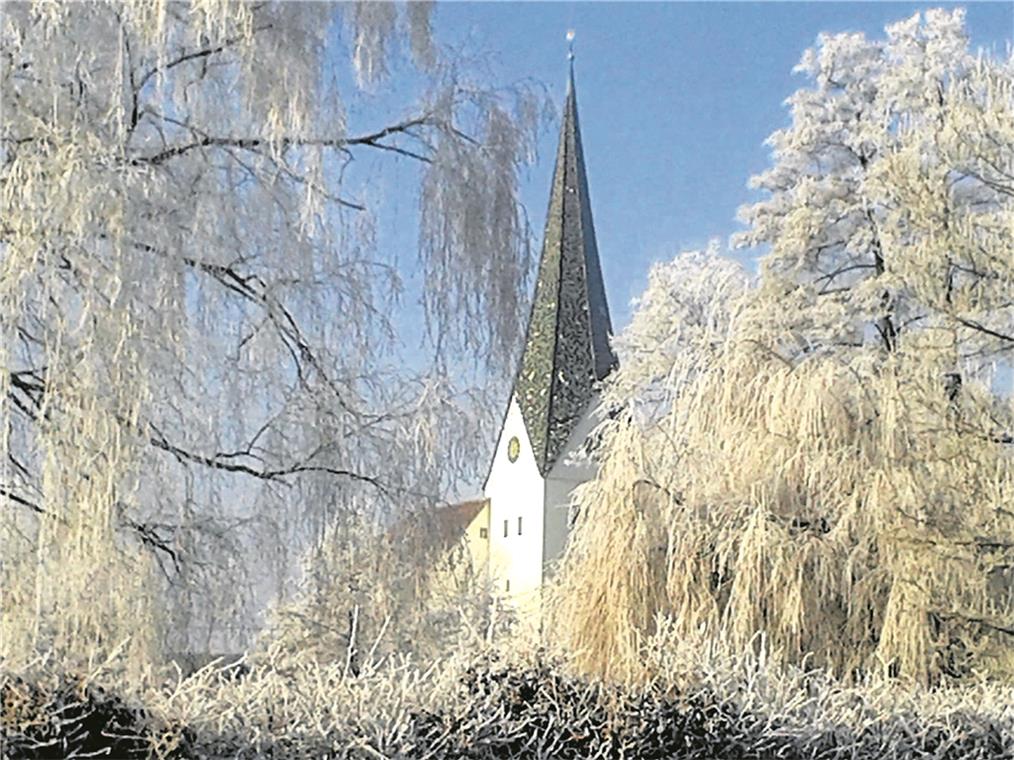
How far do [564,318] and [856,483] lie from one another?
2616mm

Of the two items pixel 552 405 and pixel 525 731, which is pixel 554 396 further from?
pixel 525 731

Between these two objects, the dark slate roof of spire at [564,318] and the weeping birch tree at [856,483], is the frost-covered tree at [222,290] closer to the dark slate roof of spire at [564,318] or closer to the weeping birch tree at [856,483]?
the dark slate roof of spire at [564,318]

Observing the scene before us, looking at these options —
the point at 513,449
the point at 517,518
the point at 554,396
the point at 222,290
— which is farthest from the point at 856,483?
the point at 222,290

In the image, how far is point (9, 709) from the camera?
3.10 meters

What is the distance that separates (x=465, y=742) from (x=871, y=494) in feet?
13.4

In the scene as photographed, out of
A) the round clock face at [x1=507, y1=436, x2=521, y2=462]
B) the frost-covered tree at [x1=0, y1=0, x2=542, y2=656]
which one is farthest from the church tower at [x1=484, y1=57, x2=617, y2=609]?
the frost-covered tree at [x1=0, y1=0, x2=542, y2=656]

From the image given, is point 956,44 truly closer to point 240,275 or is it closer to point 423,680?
point 240,275

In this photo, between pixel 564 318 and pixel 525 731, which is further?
pixel 564 318

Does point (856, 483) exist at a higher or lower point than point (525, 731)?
higher

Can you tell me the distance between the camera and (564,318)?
8805mm

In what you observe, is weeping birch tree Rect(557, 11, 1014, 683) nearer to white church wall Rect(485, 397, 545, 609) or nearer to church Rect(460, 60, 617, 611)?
church Rect(460, 60, 617, 611)

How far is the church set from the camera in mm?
7727

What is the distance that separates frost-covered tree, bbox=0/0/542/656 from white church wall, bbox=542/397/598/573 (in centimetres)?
455

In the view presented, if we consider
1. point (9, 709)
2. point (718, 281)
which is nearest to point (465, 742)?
point (9, 709)
